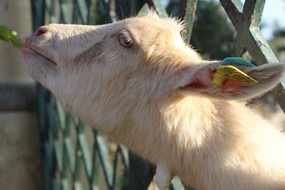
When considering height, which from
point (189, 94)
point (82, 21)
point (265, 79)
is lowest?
point (82, 21)

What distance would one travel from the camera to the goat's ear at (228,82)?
2.00 metres

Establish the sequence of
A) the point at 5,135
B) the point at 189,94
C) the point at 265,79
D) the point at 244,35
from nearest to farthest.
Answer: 1. the point at 265,79
2. the point at 189,94
3. the point at 244,35
4. the point at 5,135

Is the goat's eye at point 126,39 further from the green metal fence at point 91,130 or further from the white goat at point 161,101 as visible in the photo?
the green metal fence at point 91,130

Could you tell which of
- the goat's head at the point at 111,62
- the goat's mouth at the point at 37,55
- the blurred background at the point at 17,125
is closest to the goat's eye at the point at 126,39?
the goat's head at the point at 111,62

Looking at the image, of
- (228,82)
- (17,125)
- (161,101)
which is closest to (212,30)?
(17,125)

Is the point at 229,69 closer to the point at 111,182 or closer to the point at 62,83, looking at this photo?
the point at 62,83

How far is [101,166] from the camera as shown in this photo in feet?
11.4

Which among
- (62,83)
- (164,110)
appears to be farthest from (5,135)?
(164,110)

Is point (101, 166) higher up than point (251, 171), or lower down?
lower down

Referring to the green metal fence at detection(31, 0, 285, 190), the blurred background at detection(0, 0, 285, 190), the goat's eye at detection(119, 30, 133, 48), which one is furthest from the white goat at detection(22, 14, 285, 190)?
the blurred background at detection(0, 0, 285, 190)

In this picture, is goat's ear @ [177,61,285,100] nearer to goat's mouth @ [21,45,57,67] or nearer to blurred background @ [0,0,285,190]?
goat's mouth @ [21,45,57,67]

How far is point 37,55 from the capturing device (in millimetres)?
2576

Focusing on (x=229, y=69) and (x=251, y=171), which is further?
(x=251, y=171)

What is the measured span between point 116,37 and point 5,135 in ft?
5.73
